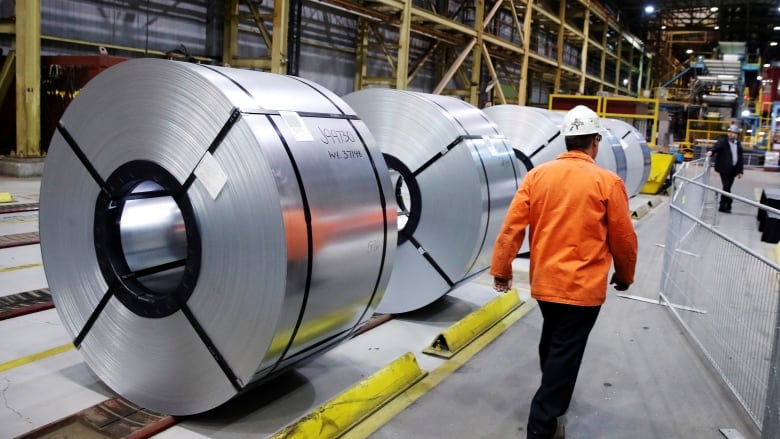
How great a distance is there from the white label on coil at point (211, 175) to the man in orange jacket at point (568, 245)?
1269 millimetres

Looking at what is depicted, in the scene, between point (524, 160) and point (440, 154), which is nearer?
point (440, 154)

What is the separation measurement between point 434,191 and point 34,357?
8.99 feet

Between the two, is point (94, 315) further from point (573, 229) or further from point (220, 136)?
point (573, 229)

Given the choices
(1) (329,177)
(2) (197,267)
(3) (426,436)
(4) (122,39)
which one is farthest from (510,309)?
(4) (122,39)

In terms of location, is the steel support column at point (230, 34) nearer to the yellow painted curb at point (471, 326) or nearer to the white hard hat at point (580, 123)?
the yellow painted curb at point (471, 326)

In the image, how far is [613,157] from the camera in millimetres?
9750

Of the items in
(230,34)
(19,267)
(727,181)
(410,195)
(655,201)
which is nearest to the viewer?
(410,195)

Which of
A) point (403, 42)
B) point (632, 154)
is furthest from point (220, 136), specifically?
point (403, 42)

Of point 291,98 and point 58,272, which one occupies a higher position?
point 291,98

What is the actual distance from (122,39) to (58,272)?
9161 mm

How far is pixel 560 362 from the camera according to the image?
3.01m

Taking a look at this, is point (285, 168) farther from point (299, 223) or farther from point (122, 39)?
point (122, 39)

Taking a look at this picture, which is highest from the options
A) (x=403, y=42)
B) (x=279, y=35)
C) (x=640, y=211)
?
(x=403, y=42)

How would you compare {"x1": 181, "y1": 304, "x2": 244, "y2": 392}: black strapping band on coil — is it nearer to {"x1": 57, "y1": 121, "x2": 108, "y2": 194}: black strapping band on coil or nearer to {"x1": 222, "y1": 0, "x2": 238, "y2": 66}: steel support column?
{"x1": 57, "y1": 121, "x2": 108, "y2": 194}: black strapping band on coil
